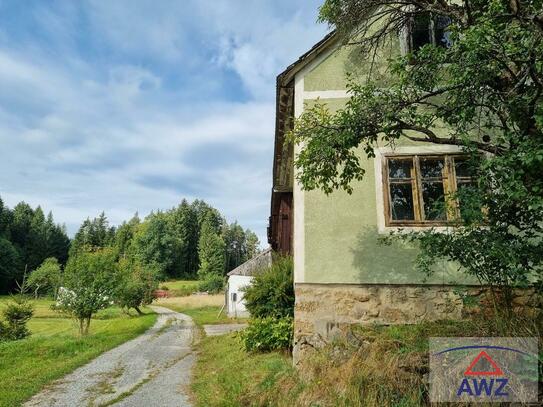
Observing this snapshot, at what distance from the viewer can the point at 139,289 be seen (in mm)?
32781

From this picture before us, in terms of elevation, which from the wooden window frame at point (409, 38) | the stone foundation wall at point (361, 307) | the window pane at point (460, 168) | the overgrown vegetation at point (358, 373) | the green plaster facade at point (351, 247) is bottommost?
the overgrown vegetation at point (358, 373)

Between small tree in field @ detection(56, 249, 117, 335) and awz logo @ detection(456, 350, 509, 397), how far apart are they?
57.4 feet

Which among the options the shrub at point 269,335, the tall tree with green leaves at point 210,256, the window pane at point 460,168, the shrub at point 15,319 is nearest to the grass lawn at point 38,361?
the shrub at point 269,335

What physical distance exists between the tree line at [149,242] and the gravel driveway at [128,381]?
2212 inches

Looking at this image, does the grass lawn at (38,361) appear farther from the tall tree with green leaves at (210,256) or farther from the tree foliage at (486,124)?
the tall tree with green leaves at (210,256)

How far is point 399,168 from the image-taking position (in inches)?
308

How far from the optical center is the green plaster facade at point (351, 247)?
283 inches

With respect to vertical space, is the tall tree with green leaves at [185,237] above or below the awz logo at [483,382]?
above

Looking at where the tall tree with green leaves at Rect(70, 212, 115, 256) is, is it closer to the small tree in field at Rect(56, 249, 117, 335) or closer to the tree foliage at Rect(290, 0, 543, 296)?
the small tree in field at Rect(56, 249, 117, 335)

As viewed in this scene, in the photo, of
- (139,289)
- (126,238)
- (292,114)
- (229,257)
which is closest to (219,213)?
(229,257)

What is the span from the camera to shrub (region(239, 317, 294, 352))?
902 cm

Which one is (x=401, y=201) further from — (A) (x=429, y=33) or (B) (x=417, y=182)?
(A) (x=429, y=33)

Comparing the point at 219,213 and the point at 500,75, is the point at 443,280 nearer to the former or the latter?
the point at 500,75

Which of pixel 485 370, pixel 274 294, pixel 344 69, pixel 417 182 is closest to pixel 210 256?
pixel 274 294
